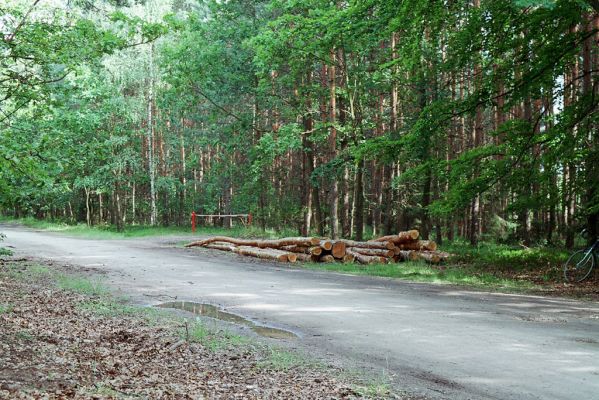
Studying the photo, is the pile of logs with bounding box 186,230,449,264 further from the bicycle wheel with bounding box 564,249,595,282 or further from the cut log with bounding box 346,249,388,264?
the bicycle wheel with bounding box 564,249,595,282

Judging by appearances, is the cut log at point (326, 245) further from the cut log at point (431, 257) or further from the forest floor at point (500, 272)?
the cut log at point (431, 257)

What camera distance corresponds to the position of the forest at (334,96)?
9773mm

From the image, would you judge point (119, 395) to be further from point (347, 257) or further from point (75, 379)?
point (347, 257)

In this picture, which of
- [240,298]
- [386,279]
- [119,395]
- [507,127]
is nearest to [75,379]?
[119,395]

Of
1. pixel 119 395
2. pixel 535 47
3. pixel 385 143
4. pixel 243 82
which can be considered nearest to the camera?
pixel 119 395

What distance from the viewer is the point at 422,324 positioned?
8555 millimetres

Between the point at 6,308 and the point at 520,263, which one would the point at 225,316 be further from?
the point at 520,263

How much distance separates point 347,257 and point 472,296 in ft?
25.3

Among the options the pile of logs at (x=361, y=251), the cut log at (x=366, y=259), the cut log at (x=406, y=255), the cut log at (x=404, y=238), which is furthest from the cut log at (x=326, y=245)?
the cut log at (x=406, y=255)

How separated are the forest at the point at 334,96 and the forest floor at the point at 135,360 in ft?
7.72

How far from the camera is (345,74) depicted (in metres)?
23.7

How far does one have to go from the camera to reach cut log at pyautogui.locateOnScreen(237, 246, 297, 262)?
19.4 meters

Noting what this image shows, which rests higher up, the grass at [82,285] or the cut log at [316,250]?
the cut log at [316,250]

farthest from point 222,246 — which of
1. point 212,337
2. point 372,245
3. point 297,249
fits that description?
point 212,337
